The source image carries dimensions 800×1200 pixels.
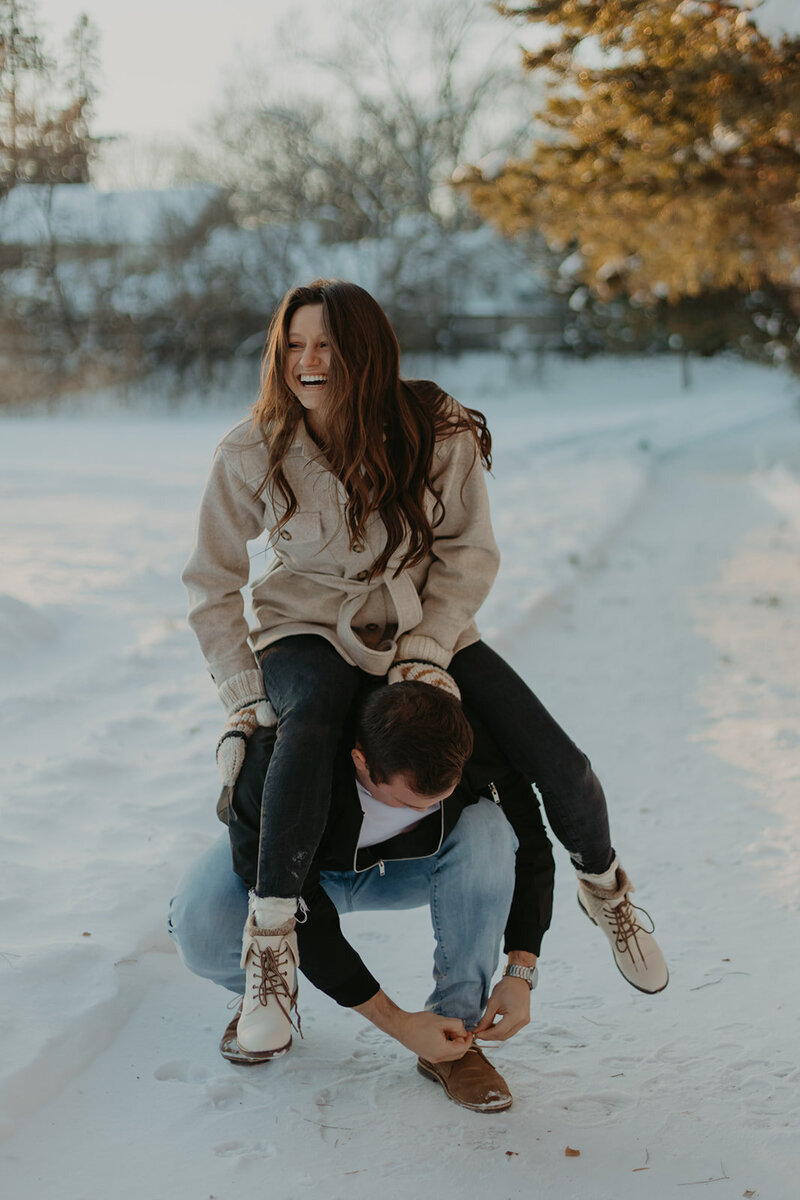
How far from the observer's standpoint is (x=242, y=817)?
2.23 metres

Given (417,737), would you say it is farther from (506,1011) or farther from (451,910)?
(506,1011)

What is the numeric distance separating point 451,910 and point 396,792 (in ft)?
0.93

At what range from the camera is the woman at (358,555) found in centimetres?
239

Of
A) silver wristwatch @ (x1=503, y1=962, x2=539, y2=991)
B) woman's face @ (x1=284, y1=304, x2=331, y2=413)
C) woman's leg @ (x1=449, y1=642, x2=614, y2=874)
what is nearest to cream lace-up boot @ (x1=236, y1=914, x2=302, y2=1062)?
silver wristwatch @ (x1=503, y1=962, x2=539, y2=991)

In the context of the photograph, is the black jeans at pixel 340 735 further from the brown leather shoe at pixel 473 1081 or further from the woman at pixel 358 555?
the brown leather shoe at pixel 473 1081

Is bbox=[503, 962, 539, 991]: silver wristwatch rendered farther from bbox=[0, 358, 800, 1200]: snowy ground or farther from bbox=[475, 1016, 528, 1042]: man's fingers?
bbox=[0, 358, 800, 1200]: snowy ground

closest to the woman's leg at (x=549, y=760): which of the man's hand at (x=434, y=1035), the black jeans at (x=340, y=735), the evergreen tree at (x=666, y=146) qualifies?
the black jeans at (x=340, y=735)

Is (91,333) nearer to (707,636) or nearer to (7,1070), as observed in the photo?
(707,636)

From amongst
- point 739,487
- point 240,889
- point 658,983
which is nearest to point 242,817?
point 240,889

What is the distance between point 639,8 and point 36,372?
18.0 m

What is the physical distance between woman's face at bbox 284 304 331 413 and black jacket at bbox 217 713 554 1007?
0.74 meters

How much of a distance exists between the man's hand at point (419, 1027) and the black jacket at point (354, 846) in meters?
0.03

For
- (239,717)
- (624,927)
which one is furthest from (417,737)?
(624,927)

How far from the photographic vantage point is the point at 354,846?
2260 mm
